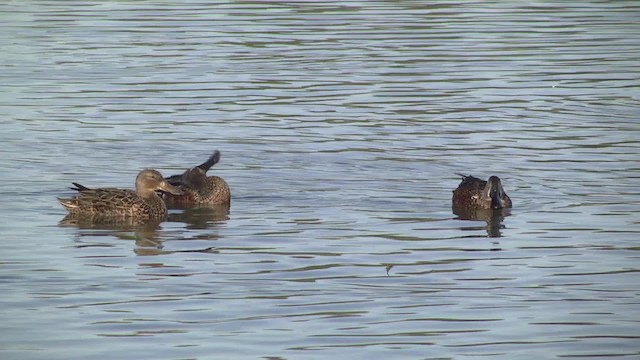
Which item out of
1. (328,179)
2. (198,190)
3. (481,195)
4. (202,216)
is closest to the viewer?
(481,195)

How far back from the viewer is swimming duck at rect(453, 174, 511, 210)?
14.1m

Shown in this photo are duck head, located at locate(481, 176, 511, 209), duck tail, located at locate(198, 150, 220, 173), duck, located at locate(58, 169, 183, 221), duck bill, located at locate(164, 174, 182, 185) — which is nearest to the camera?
duck, located at locate(58, 169, 183, 221)

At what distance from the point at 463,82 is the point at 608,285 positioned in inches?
446

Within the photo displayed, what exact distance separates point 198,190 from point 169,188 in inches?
16.4

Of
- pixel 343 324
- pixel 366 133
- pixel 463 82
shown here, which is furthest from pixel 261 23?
pixel 343 324

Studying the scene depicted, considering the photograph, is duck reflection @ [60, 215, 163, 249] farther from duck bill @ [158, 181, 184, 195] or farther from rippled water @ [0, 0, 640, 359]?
duck bill @ [158, 181, 184, 195]

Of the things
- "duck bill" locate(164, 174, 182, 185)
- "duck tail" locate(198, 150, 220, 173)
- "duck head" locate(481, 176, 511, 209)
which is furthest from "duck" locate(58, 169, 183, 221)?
"duck head" locate(481, 176, 511, 209)

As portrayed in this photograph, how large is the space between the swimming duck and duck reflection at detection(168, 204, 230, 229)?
218cm

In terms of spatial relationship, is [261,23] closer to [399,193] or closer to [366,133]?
[366,133]

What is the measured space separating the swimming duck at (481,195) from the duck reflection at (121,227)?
2.83 metres

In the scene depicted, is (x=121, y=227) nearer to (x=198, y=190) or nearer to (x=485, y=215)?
(x=198, y=190)

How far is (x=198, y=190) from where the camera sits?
1483 centimetres

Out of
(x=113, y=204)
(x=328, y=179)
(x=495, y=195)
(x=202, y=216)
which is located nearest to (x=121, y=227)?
(x=113, y=204)

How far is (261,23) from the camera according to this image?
94.0 feet
